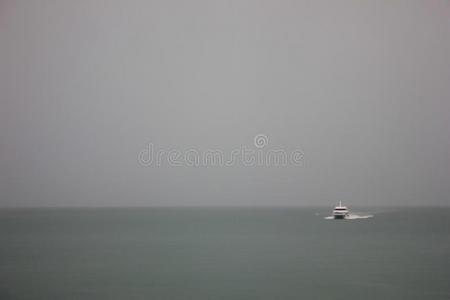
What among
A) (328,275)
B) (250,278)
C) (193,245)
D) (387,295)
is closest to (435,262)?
(328,275)

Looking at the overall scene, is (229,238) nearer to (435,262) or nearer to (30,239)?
(30,239)

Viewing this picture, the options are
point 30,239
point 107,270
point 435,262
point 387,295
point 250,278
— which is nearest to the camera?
point 387,295

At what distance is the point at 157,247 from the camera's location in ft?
94.6

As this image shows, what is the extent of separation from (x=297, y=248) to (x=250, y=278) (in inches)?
386

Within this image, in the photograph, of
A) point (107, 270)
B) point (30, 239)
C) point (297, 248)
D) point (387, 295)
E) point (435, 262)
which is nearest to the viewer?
point (387, 295)

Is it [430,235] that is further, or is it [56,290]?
[430,235]

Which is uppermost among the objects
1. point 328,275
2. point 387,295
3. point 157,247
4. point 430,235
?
point 430,235

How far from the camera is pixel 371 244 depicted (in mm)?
30062

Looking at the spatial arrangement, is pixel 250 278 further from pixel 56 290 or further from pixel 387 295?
pixel 56 290

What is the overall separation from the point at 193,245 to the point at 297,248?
572 centimetres

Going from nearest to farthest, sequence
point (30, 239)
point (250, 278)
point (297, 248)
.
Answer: point (250, 278)
point (297, 248)
point (30, 239)

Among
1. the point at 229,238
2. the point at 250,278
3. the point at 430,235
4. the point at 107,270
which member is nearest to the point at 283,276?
the point at 250,278

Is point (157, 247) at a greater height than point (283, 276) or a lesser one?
greater

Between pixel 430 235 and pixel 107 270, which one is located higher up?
pixel 430 235
